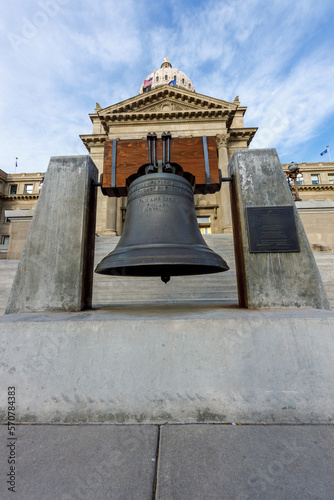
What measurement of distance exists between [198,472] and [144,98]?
2692 centimetres

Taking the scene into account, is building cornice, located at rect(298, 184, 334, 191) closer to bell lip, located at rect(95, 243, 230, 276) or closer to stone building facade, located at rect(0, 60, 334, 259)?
stone building facade, located at rect(0, 60, 334, 259)

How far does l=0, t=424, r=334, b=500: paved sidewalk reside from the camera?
0.98 meters

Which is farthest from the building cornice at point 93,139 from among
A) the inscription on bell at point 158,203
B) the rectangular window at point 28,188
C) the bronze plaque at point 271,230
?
the bronze plaque at point 271,230

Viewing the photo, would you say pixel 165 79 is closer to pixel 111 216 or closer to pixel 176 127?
pixel 176 127

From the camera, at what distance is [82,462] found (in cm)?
114

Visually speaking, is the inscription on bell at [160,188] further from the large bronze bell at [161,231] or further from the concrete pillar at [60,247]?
the concrete pillar at [60,247]

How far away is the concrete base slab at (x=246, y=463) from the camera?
98cm

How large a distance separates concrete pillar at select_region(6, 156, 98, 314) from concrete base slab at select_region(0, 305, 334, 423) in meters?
0.65

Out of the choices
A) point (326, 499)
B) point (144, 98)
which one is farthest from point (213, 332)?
point (144, 98)

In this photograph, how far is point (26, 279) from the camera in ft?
8.06

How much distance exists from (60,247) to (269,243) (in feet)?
7.12

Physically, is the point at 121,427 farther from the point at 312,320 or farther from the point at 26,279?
the point at 26,279

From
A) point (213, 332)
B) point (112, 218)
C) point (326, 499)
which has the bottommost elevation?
point (326, 499)

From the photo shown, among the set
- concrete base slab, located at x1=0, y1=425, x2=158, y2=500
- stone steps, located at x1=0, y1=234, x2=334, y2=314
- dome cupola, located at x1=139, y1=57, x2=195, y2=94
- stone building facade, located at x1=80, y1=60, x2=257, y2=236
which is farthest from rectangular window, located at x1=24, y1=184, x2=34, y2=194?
concrete base slab, located at x1=0, y1=425, x2=158, y2=500
